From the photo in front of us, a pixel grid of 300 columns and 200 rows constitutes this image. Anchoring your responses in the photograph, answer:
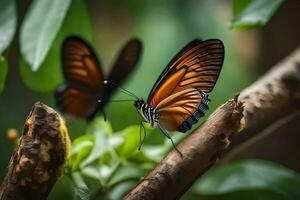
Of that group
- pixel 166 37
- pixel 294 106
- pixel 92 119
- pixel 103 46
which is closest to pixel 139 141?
pixel 92 119

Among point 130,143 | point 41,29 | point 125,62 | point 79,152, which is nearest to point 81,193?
point 79,152

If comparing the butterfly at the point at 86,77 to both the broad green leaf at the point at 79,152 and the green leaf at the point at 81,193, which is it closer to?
the broad green leaf at the point at 79,152

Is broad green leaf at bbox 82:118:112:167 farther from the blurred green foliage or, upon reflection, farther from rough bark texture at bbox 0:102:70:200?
rough bark texture at bbox 0:102:70:200

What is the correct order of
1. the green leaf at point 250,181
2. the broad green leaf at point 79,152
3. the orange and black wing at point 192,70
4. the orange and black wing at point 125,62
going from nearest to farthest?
the orange and black wing at point 192,70 < the broad green leaf at point 79,152 < the green leaf at point 250,181 < the orange and black wing at point 125,62

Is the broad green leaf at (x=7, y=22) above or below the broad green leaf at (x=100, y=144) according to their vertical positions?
above

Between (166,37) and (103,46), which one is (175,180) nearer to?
(166,37)

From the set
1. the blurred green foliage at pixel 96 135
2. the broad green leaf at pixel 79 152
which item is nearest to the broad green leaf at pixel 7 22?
the blurred green foliage at pixel 96 135

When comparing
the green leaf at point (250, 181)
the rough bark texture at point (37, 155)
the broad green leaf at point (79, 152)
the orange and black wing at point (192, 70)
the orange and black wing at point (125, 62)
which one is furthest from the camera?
the orange and black wing at point (125, 62)
